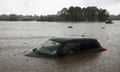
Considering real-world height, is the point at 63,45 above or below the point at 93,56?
above

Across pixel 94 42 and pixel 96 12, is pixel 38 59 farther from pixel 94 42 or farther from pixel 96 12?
pixel 96 12

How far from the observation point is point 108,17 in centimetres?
17638

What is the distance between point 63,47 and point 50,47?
0.83m

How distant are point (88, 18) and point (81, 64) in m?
166

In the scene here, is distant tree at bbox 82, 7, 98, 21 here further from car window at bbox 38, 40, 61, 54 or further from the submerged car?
car window at bbox 38, 40, 61, 54

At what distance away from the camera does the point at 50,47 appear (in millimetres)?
13016

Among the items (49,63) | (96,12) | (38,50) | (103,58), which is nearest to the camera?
(49,63)

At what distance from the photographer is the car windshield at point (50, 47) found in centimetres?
1280

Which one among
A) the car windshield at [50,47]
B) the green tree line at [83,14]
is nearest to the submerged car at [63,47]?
the car windshield at [50,47]

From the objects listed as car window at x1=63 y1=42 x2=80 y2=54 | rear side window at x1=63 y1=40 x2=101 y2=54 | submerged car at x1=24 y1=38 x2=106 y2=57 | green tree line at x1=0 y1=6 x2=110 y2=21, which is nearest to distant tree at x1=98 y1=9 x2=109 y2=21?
green tree line at x1=0 y1=6 x2=110 y2=21

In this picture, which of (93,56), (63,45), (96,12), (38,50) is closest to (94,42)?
(93,56)

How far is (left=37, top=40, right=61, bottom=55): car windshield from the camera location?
12801 mm

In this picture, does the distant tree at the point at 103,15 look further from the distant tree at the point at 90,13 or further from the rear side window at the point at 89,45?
the rear side window at the point at 89,45

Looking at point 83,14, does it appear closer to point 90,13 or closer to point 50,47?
point 90,13
